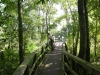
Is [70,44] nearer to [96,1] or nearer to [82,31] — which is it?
[96,1]

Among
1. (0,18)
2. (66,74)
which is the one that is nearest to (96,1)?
(66,74)

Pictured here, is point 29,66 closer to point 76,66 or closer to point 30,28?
point 76,66

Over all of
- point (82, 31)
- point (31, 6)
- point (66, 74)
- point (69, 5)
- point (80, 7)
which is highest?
point (69, 5)

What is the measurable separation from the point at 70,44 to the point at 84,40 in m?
19.6

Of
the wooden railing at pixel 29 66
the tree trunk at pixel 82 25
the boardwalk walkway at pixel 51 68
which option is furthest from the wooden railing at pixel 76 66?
the wooden railing at pixel 29 66

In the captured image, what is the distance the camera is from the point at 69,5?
25.4 m

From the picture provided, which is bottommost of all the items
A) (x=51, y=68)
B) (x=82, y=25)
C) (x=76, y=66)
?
(x=51, y=68)

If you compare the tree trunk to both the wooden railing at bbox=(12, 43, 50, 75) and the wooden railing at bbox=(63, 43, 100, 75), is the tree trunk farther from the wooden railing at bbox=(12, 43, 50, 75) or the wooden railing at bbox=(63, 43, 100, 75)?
the wooden railing at bbox=(12, 43, 50, 75)

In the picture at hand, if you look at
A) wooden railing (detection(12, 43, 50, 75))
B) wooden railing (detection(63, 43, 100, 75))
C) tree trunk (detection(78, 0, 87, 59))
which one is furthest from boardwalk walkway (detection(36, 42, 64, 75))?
tree trunk (detection(78, 0, 87, 59))

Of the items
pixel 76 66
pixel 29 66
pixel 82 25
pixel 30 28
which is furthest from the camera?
pixel 30 28

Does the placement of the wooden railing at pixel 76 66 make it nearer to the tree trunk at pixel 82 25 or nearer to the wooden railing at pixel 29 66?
the tree trunk at pixel 82 25

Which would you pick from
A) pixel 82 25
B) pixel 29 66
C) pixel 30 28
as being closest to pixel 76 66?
pixel 29 66

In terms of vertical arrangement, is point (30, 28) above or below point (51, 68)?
above

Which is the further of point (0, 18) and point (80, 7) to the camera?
point (80, 7)
